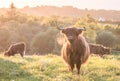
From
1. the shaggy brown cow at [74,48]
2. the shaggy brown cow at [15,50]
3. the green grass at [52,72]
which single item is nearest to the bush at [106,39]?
the shaggy brown cow at [15,50]

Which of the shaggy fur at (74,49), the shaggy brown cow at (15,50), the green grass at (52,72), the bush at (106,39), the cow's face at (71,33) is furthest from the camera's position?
the bush at (106,39)

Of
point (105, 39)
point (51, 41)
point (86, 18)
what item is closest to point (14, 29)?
point (51, 41)

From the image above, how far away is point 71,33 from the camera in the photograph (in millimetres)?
14062

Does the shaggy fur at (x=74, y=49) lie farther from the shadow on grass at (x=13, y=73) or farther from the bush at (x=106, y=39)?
the bush at (x=106, y=39)

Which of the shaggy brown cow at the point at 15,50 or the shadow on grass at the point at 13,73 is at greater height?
the shadow on grass at the point at 13,73

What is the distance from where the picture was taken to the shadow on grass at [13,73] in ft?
44.8

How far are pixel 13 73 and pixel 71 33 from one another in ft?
9.42

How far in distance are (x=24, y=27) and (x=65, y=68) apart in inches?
3186

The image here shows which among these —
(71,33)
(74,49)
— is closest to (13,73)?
(74,49)

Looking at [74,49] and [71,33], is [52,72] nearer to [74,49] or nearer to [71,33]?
[74,49]

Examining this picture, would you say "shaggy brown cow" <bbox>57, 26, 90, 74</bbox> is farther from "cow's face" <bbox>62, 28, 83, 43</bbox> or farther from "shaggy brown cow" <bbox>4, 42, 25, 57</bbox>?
"shaggy brown cow" <bbox>4, 42, 25, 57</bbox>

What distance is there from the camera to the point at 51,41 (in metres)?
83.1

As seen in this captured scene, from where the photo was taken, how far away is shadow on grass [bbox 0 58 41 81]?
1366 centimetres

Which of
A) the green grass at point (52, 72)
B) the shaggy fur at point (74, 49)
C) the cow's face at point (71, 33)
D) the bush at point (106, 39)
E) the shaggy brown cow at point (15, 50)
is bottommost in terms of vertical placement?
the bush at point (106, 39)
